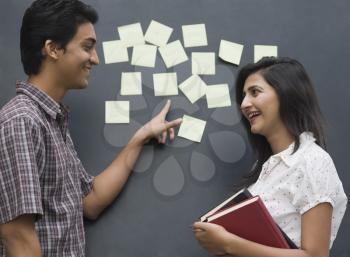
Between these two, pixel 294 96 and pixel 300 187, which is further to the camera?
pixel 294 96

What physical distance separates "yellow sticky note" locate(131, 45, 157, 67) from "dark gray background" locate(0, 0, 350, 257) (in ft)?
0.07

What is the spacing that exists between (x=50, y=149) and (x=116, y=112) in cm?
38

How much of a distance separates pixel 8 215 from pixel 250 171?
783 millimetres

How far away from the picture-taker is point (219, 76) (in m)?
1.85

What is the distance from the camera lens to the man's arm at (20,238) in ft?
4.43

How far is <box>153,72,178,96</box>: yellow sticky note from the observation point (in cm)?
184

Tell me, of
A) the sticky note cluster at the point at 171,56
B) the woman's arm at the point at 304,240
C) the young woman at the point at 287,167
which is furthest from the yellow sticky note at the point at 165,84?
the woman's arm at the point at 304,240

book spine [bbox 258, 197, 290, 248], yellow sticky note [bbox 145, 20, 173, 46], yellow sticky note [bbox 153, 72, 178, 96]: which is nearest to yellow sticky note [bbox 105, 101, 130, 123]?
yellow sticky note [bbox 153, 72, 178, 96]

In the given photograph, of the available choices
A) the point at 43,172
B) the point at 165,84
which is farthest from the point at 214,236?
the point at 165,84

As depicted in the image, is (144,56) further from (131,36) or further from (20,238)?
(20,238)

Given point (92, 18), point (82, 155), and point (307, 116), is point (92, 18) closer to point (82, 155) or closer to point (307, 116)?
point (82, 155)

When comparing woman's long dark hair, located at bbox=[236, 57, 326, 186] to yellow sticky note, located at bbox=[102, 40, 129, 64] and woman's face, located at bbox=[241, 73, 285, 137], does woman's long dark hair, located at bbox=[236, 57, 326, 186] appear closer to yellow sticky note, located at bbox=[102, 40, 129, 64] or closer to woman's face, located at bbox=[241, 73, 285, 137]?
woman's face, located at bbox=[241, 73, 285, 137]

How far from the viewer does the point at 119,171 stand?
1747mm

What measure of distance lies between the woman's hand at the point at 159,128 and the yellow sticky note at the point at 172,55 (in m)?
0.16
